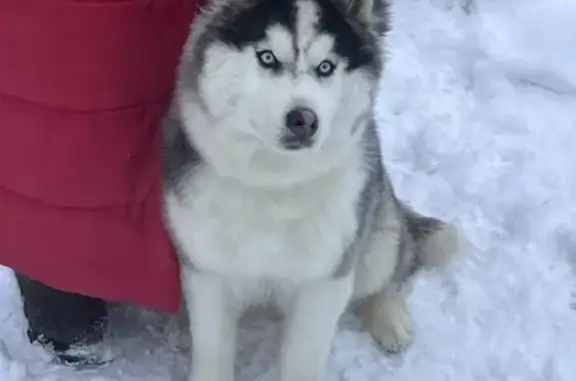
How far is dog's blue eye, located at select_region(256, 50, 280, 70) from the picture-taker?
1643 millimetres

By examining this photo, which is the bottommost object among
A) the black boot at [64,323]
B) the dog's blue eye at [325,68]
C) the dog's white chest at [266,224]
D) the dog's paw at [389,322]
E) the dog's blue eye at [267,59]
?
the dog's paw at [389,322]

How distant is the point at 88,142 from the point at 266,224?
0.38m

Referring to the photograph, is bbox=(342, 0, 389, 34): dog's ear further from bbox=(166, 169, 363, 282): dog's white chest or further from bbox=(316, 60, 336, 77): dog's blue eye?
bbox=(166, 169, 363, 282): dog's white chest

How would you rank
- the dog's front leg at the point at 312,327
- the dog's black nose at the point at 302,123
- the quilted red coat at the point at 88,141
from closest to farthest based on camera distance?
the dog's black nose at the point at 302,123
the quilted red coat at the point at 88,141
the dog's front leg at the point at 312,327

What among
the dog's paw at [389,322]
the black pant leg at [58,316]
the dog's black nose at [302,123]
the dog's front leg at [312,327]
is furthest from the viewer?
the dog's paw at [389,322]

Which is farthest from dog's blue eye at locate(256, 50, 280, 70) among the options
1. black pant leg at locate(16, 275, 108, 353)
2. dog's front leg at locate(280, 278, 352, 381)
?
black pant leg at locate(16, 275, 108, 353)

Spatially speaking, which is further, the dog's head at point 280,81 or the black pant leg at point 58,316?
the black pant leg at point 58,316

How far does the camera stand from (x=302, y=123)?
64.1 inches

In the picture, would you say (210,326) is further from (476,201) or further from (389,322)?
(476,201)

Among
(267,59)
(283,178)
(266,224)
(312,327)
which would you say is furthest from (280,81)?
(312,327)

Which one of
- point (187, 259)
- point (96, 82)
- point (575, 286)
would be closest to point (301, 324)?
point (187, 259)

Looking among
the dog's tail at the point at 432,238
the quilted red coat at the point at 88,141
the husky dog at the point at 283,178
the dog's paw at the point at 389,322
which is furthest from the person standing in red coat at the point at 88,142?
the dog's tail at the point at 432,238

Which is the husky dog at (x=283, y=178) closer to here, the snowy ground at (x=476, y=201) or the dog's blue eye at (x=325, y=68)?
the dog's blue eye at (x=325, y=68)

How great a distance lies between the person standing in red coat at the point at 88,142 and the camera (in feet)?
6.10
